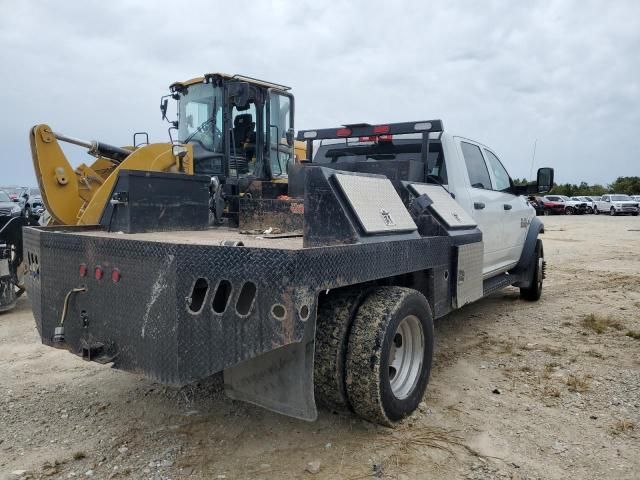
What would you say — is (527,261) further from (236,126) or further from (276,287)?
(276,287)

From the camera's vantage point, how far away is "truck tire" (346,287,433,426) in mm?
3002

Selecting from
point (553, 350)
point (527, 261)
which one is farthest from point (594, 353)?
point (527, 261)

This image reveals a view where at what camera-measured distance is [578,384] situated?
409 centimetres

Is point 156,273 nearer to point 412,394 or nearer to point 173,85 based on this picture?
point 412,394

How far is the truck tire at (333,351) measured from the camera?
3.04 meters

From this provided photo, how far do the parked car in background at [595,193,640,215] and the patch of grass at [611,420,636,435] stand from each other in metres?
39.8

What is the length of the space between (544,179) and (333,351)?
4676 mm

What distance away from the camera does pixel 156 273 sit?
276 cm

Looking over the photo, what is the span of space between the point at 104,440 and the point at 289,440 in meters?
1.13

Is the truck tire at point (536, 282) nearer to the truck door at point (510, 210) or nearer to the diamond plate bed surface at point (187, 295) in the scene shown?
the truck door at point (510, 210)

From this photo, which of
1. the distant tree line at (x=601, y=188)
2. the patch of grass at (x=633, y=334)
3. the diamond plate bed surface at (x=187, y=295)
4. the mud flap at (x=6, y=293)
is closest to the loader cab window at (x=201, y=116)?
the mud flap at (x=6, y=293)

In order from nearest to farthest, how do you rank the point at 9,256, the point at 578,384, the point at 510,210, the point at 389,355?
the point at 389,355, the point at 578,384, the point at 510,210, the point at 9,256

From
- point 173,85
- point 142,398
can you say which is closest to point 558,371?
point 142,398

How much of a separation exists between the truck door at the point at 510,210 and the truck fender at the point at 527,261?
2.8 inches
